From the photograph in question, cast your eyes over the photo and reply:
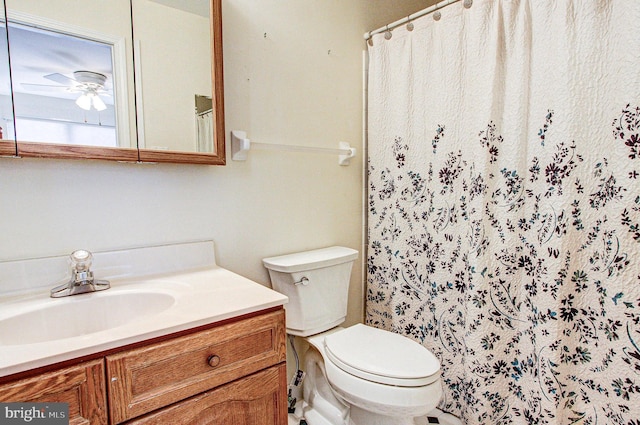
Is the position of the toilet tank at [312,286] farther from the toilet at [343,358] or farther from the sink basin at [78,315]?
the sink basin at [78,315]

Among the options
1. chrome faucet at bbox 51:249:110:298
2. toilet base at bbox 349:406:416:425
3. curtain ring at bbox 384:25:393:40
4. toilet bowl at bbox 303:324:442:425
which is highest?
curtain ring at bbox 384:25:393:40

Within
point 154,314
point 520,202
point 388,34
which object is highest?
point 388,34

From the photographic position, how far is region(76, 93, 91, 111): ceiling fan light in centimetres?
107

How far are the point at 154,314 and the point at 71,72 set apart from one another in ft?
2.65

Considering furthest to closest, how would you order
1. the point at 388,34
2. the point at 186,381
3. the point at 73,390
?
1. the point at 388,34
2. the point at 186,381
3. the point at 73,390

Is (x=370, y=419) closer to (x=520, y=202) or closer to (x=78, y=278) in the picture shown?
(x=520, y=202)

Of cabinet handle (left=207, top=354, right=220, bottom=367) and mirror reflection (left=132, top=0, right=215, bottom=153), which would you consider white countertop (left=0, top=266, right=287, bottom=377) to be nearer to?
cabinet handle (left=207, top=354, right=220, bottom=367)

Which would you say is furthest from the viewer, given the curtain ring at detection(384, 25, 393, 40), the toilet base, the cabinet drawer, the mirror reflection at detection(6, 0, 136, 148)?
the curtain ring at detection(384, 25, 393, 40)

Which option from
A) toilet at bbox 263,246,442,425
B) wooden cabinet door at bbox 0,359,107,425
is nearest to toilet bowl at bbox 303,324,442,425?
toilet at bbox 263,246,442,425

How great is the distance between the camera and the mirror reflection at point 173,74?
1.17 metres

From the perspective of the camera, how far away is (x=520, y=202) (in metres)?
1.31

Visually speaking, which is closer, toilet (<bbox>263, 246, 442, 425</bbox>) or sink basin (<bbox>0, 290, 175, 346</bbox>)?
sink basin (<bbox>0, 290, 175, 346</bbox>)

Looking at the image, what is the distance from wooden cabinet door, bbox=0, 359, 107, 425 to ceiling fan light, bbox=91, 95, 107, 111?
2.61ft

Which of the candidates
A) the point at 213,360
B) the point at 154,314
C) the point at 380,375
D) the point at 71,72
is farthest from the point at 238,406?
the point at 71,72
